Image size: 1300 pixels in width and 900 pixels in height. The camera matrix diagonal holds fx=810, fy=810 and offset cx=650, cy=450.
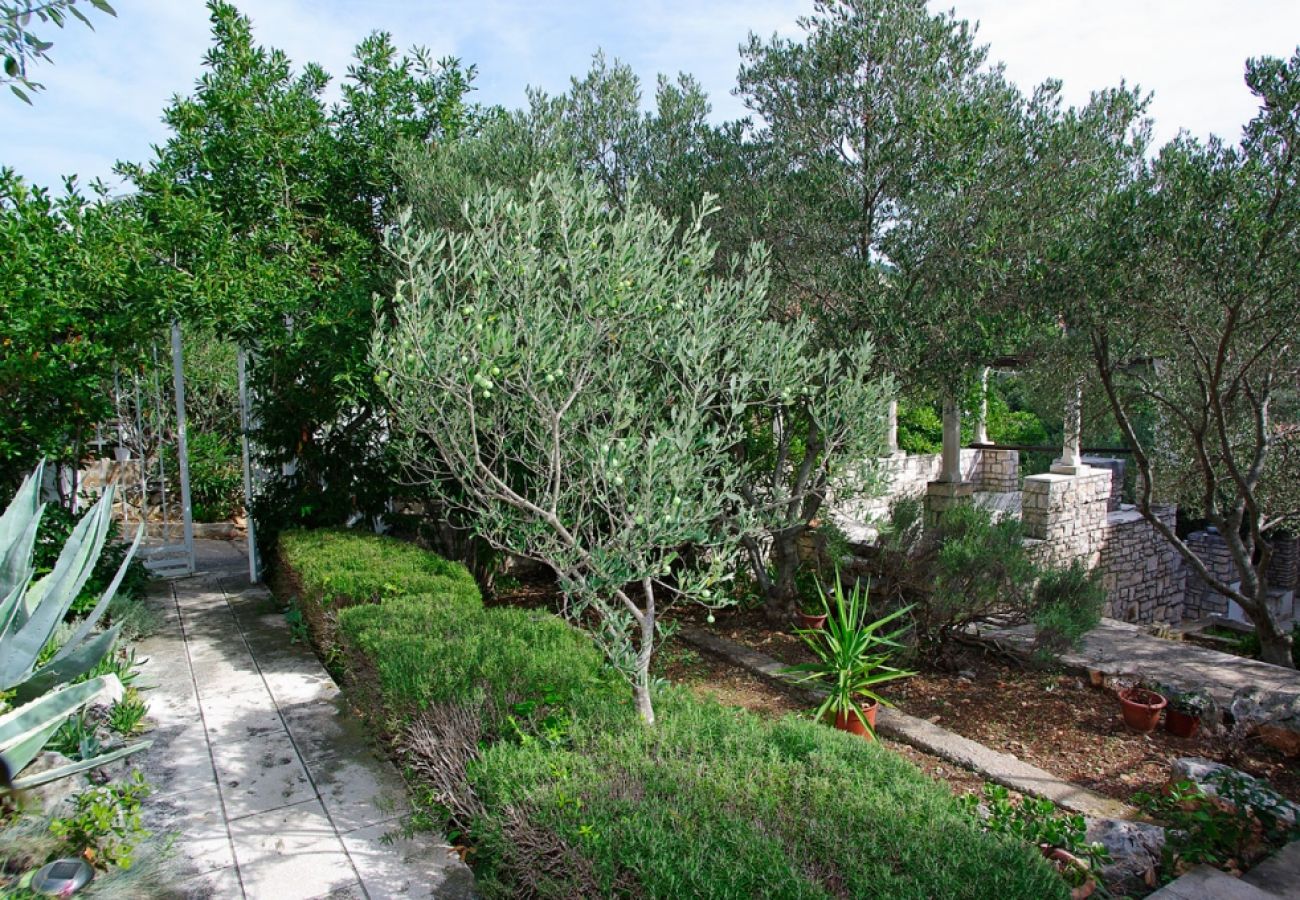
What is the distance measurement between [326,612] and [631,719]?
→ 9.25ft

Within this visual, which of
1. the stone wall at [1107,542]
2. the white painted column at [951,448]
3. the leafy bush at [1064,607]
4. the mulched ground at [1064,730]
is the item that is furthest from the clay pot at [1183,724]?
the white painted column at [951,448]

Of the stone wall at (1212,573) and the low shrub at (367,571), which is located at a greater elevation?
the low shrub at (367,571)

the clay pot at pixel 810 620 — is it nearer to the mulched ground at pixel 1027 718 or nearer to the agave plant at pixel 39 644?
the mulched ground at pixel 1027 718

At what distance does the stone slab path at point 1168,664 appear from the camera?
236 inches

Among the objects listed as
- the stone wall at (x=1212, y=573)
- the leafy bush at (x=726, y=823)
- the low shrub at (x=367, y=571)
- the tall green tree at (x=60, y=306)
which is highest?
the tall green tree at (x=60, y=306)

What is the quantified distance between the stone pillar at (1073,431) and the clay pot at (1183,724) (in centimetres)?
367

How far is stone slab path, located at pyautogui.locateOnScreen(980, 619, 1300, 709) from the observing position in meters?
6.00

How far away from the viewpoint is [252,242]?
23.4 ft

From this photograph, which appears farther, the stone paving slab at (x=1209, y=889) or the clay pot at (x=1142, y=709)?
the clay pot at (x=1142, y=709)

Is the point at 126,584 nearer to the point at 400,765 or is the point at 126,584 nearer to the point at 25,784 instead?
the point at 400,765

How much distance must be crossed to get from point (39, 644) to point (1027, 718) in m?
5.71

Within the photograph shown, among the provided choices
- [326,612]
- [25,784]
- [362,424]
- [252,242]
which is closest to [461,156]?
[252,242]

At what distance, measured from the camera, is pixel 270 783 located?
4.05m

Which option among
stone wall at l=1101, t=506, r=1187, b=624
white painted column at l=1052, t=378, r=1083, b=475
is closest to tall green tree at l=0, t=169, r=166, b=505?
white painted column at l=1052, t=378, r=1083, b=475
